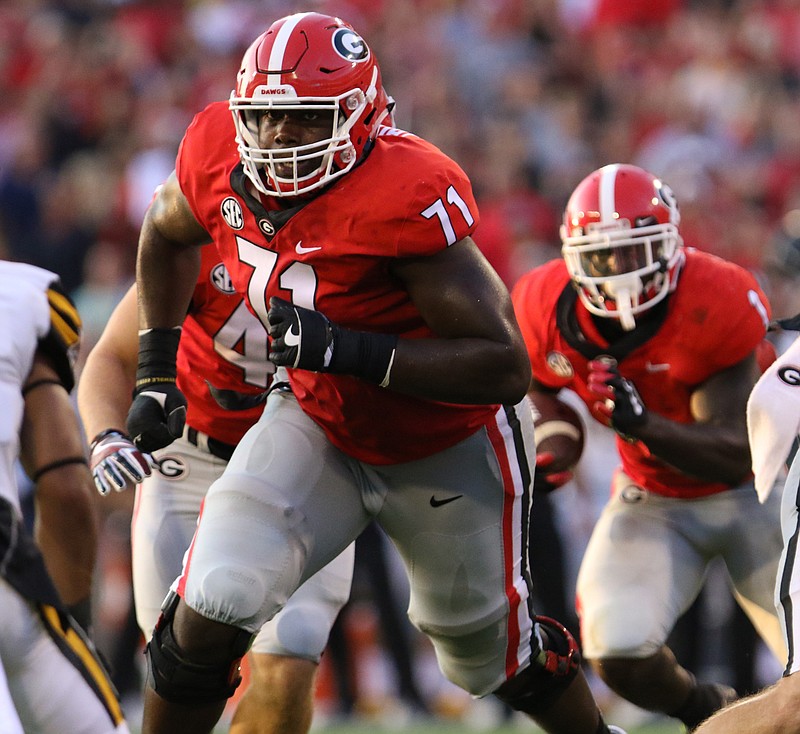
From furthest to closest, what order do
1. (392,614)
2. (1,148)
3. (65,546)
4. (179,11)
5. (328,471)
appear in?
1. (179,11)
2. (1,148)
3. (392,614)
4. (328,471)
5. (65,546)

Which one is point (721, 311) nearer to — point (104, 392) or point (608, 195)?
point (608, 195)

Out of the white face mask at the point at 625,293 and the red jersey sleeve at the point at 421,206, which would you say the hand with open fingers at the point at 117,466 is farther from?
the white face mask at the point at 625,293

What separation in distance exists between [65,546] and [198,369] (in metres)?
1.13

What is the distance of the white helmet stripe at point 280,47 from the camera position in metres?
3.29

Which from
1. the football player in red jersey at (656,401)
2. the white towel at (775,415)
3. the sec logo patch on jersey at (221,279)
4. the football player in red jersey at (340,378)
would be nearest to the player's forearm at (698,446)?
the football player in red jersey at (656,401)

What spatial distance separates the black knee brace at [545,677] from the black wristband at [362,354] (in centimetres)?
97

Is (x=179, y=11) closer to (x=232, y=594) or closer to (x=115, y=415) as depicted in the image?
(x=115, y=415)

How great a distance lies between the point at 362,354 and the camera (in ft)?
10.5

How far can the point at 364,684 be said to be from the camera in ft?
22.0

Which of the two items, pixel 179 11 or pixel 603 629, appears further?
pixel 179 11

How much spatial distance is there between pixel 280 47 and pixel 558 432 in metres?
1.57

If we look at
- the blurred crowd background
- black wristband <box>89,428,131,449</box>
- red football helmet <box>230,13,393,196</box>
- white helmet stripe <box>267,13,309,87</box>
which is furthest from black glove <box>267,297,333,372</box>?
the blurred crowd background

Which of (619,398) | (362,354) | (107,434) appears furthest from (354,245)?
(619,398)

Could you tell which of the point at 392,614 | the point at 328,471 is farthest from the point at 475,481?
the point at 392,614
